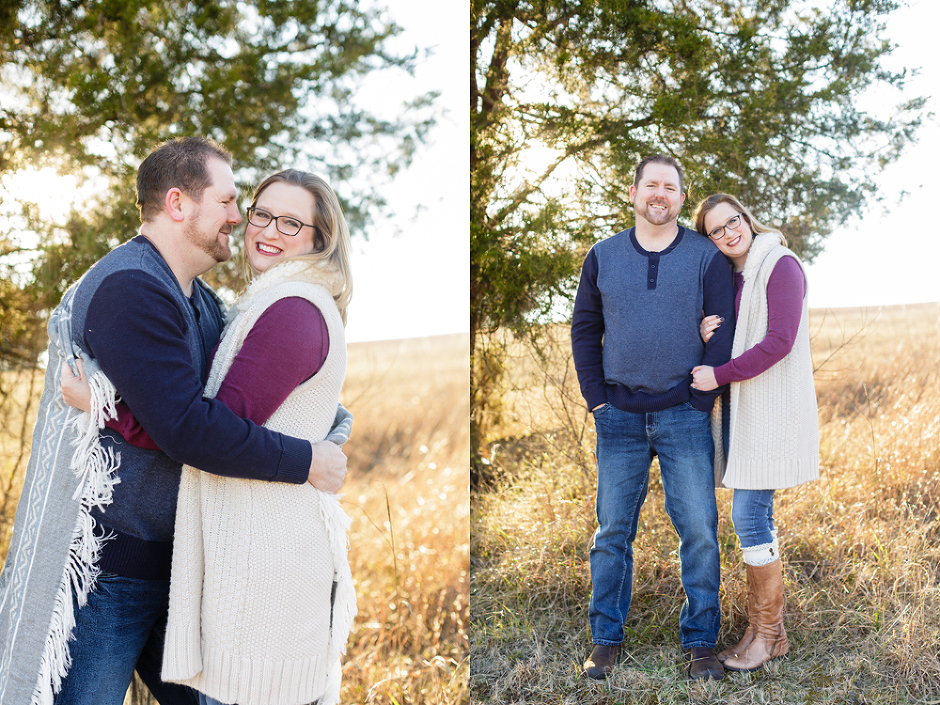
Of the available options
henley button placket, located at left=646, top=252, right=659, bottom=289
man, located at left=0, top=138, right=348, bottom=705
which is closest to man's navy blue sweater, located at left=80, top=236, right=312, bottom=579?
man, located at left=0, top=138, right=348, bottom=705

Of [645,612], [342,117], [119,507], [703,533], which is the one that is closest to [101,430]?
[119,507]

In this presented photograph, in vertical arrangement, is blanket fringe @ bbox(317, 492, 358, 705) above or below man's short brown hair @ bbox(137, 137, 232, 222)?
below

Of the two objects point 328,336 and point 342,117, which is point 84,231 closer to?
point 342,117

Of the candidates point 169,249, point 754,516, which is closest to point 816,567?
point 754,516

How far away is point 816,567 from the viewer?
115 inches

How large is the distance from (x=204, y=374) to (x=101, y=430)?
270 mm

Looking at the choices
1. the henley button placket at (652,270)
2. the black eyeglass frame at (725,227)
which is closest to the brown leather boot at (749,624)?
the henley button placket at (652,270)

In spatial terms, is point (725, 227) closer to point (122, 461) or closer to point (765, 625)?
point (765, 625)

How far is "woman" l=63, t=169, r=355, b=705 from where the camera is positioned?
1645mm

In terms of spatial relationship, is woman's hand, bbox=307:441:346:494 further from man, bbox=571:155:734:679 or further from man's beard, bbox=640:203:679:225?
man's beard, bbox=640:203:679:225

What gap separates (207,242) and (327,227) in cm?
32

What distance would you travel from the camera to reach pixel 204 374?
1793 millimetres

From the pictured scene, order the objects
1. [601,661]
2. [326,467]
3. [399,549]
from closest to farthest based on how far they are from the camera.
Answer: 1. [326,467]
2. [601,661]
3. [399,549]

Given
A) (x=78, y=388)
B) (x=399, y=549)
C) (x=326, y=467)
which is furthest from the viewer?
(x=399, y=549)
